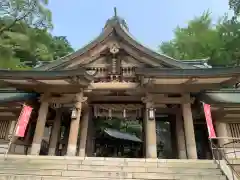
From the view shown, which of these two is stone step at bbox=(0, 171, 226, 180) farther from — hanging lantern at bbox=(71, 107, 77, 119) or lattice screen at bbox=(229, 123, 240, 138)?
lattice screen at bbox=(229, 123, 240, 138)

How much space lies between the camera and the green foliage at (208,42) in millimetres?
24984

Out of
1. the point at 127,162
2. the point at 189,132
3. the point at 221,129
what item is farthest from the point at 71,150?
the point at 221,129

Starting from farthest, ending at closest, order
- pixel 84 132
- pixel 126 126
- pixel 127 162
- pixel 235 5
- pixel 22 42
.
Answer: pixel 22 42 → pixel 126 126 → pixel 235 5 → pixel 84 132 → pixel 127 162

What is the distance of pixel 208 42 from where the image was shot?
2698 centimetres

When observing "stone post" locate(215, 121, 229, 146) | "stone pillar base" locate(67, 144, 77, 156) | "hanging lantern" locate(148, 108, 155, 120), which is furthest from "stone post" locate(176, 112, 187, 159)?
"stone pillar base" locate(67, 144, 77, 156)

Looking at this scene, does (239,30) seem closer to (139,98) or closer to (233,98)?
(233,98)

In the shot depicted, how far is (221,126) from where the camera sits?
11.3 meters

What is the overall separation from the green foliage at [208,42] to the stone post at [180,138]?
1603 cm

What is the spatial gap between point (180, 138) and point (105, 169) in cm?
531

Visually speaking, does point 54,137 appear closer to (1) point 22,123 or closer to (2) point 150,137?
(1) point 22,123

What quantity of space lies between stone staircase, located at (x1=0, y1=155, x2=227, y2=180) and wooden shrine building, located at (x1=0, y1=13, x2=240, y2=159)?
1.84 meters

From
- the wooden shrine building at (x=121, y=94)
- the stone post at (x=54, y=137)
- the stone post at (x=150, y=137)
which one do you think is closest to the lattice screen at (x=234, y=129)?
the wooden shrine building at (x=121, y=94)

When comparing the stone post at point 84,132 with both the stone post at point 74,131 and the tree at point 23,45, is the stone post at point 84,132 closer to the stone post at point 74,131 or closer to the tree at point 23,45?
the stone post at point 74,131

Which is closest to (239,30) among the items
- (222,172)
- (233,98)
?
(233,98)
